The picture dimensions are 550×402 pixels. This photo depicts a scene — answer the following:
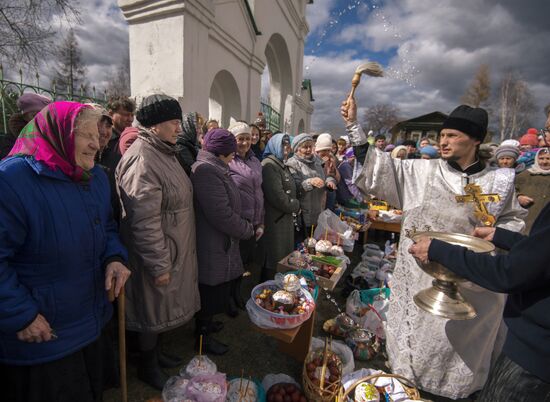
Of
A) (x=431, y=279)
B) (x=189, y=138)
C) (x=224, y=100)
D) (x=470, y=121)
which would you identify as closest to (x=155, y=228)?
(x=189, y=138)

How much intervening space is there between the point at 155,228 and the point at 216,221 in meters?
0.59

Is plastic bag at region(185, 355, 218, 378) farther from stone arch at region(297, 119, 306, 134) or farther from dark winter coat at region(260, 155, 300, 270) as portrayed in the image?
stone arch at region(297, 119, 306, 134)

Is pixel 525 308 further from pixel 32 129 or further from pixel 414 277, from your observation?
pixel 32 129

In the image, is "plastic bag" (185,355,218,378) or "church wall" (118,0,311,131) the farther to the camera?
"church wall" (118,0,311,131)

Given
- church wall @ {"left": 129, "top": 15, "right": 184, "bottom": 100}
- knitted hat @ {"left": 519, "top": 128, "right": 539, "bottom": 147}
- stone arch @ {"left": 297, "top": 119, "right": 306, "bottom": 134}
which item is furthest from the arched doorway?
knitted hat @ {"left": 519, "top": 128, "right": 539, "bottom": 147}

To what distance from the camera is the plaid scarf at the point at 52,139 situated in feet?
4.15

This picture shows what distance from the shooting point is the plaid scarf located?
49.8 inches

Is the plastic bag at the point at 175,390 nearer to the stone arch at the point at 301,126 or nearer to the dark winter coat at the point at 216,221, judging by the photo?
the dark winter coat at the point at 216,221

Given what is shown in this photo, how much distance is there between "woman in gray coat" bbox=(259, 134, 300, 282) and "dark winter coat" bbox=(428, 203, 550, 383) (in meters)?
2.17

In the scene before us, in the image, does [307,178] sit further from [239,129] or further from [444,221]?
[444,221]

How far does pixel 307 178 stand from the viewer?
375 cm

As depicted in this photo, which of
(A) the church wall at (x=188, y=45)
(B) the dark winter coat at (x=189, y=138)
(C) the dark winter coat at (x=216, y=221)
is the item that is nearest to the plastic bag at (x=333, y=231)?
(C) the dark winter coat at (x=216, y=221)

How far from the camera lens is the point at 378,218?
514 centimetres

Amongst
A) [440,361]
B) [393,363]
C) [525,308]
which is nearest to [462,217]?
[525,308]
